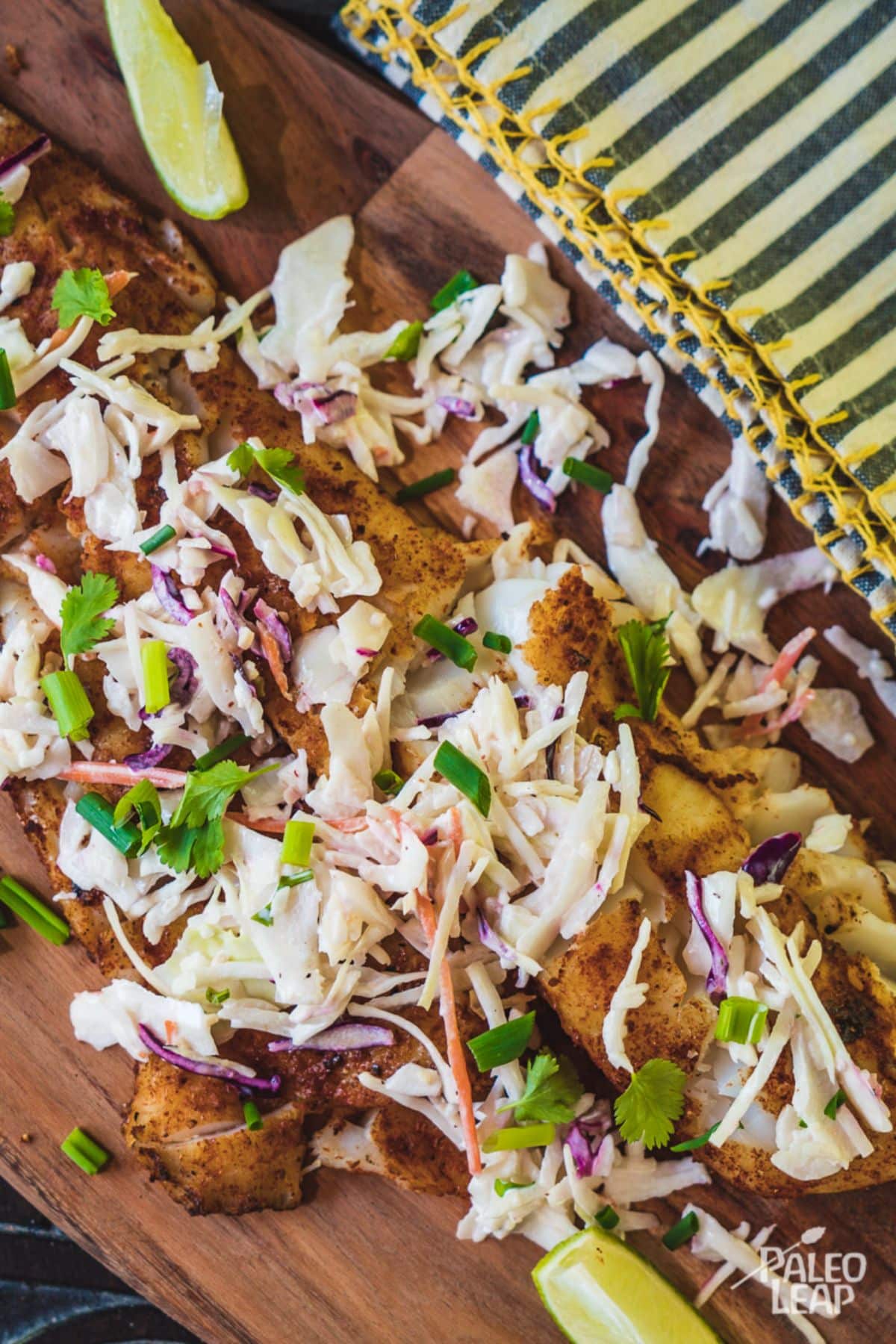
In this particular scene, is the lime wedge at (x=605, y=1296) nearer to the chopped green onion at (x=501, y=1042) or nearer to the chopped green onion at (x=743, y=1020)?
the chopped green onion at (x=501, y=1042)

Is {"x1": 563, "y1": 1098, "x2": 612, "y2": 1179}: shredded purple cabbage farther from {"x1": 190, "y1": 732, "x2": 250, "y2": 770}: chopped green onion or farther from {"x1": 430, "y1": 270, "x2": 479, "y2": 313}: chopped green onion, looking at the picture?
{"x1": 430, "y1": 270, "x2": 479, "y2": 313}: chopped green onion

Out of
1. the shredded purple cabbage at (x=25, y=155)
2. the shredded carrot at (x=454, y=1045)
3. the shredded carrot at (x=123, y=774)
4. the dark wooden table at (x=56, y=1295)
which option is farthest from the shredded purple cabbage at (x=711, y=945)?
the shredded purple cabbage at (x=25, y=155)

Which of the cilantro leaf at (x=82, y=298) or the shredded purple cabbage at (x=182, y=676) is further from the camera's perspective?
the cilantro leaf at (x=82, y=298)

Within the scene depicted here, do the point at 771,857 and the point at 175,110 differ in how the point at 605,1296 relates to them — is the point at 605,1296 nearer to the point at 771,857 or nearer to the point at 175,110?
the point at 771,857

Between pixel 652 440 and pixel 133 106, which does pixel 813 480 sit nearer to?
pixel 652 440

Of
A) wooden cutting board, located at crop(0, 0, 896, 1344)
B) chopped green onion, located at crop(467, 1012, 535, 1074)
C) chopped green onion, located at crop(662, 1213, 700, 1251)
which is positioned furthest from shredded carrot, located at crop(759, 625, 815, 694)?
chopped green onion, located at crop(662, 1213, 700, 1251)

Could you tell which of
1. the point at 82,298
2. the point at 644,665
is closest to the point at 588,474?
the point at 644,665
